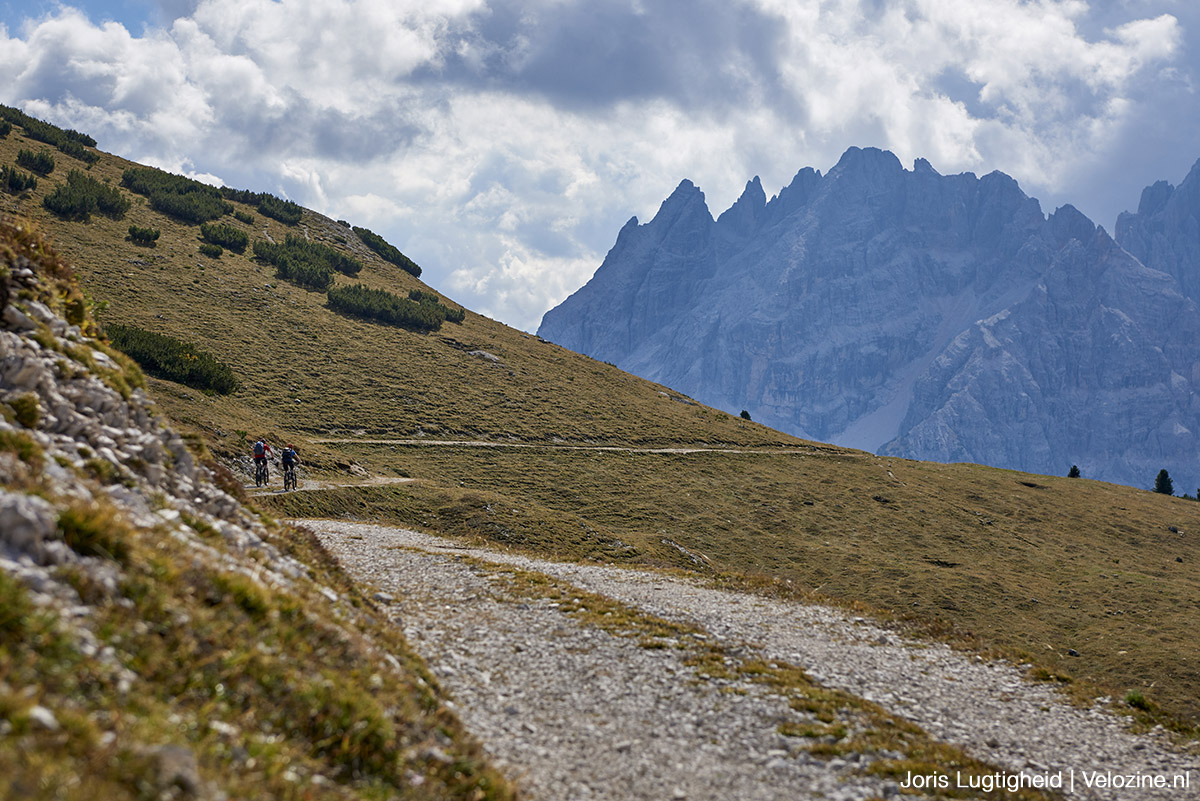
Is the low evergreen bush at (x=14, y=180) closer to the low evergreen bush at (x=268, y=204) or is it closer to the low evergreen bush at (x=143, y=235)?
the low evergreen bush at (x=143, y=235)

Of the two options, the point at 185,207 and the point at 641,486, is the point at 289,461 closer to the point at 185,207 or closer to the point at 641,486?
the point at 641,486

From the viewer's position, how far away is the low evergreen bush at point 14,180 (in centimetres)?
8162

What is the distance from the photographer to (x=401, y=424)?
73312 mm

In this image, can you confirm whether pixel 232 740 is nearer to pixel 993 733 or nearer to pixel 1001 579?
pixel 993 733

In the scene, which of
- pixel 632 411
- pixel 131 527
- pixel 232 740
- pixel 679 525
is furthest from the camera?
pixel 632 411

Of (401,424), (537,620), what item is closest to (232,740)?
(537,620)

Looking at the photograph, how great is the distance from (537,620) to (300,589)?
28.8ft

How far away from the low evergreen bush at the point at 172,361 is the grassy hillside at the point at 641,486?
301 centimetres

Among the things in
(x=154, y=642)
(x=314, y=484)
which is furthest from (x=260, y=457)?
(x=154, y=642)

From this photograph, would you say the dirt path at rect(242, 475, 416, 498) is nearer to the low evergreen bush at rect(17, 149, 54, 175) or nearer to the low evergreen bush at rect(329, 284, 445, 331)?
the low evergreen bush at rect(329, 284, 445, 331)

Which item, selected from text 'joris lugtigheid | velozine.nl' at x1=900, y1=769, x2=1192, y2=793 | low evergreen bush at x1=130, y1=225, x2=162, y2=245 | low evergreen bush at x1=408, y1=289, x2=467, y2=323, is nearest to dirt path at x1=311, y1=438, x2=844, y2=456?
low evergreen bush at x1=408, y1=289, x2=467, y2=323

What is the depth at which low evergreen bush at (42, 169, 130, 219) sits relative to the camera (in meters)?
84.8

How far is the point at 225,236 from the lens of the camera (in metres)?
104

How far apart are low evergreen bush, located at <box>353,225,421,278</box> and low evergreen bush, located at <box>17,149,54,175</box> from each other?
186 ft
